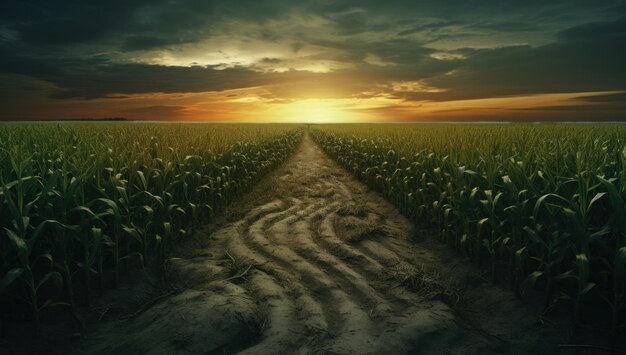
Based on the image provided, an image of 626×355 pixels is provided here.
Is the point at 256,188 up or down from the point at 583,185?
down

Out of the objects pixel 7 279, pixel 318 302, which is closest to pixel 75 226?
pixel 7 279

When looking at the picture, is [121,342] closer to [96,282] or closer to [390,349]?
[96,282]

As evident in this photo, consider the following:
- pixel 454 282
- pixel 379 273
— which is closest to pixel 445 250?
pixel 454 282

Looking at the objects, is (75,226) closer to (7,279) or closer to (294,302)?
(7,279)

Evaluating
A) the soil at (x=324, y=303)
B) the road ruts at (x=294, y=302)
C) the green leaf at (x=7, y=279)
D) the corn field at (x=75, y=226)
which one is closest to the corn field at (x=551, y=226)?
the soil at (x=324, y=303)

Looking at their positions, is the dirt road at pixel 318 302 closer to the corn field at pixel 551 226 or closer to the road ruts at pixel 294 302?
the road ruts at pixel 294 302

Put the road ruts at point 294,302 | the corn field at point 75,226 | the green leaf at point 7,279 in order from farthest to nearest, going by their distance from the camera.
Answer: the corn field at point 75,226 → the road ruts at point 294,302 → the green leaf at point 7,279
